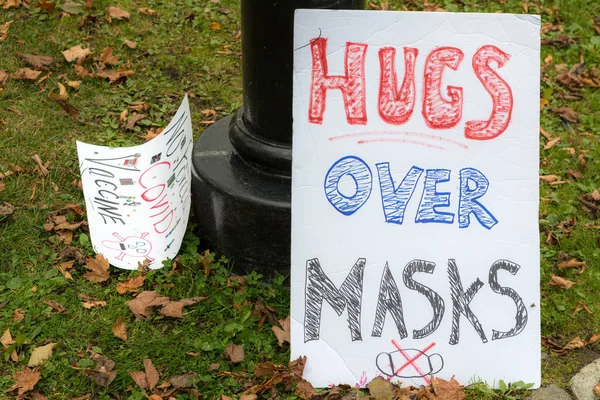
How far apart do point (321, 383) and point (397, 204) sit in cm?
68

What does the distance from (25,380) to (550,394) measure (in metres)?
1.86

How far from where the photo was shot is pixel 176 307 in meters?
3.00

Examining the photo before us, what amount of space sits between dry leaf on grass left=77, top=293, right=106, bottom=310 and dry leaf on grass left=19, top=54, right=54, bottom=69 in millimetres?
1869

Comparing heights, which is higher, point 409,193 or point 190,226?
point 409,193

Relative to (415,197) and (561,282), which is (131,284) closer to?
(415,197)

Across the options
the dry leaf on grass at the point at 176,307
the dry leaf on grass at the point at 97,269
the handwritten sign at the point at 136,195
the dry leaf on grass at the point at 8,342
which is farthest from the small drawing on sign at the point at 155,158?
the dry leaf on grass at the point at 8,342

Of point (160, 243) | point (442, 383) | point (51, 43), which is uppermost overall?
point (51, 43)

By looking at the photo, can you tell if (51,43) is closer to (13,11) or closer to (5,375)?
(13,11)

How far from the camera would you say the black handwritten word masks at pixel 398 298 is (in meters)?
2.65

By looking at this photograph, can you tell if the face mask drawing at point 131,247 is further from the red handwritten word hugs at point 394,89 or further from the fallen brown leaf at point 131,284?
the red handwritten word hugs at point 394,89

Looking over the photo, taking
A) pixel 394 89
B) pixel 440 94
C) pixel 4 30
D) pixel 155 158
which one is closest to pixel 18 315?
pixel 155 158

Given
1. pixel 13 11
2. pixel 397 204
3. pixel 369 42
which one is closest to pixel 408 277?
pixel 397 204

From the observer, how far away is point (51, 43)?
456 cm

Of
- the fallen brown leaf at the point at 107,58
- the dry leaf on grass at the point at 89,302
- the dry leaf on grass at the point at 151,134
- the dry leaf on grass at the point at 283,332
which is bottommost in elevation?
the dry leaf on grass at the point at 283,332
